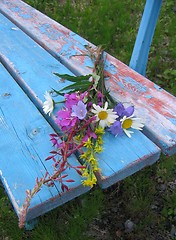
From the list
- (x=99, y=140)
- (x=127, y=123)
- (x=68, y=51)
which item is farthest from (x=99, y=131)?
(x=68, y=51)

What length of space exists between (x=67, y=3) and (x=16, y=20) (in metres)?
1.60

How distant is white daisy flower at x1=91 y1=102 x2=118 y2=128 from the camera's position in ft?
4.61

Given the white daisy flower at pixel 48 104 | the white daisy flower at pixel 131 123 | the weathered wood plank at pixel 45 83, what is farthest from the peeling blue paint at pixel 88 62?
the white daisy flower at pixel 131 123

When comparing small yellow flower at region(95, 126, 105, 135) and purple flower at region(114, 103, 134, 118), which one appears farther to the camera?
purple flower at region(114, 103, 134, 118)

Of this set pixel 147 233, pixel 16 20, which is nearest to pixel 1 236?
pixel 147 233

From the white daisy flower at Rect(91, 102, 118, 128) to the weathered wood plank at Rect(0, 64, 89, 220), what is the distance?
0.57 ft

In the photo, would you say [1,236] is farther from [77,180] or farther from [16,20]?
[16,20]

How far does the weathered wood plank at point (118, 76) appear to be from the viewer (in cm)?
151

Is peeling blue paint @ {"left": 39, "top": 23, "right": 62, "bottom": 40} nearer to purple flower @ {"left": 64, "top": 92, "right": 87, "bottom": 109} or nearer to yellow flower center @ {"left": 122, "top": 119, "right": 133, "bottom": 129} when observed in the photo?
purple flower @ {"left": 64, "top": 92, "right": 87, "bottom": 109}

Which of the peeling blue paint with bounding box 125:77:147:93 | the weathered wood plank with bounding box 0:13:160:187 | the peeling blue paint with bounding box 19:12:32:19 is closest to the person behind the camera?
the weathered wood plank with bounding box 0:13:160:187

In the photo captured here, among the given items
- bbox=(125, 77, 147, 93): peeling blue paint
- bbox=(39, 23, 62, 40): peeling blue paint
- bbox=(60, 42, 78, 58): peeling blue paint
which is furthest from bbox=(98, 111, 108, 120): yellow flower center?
bbox=(39, 23, 62, 40): peeling blue paint

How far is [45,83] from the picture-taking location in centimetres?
179

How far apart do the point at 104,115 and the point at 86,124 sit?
117 millimetres

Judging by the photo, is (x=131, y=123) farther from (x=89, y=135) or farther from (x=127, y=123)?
(x=89, y=135)
